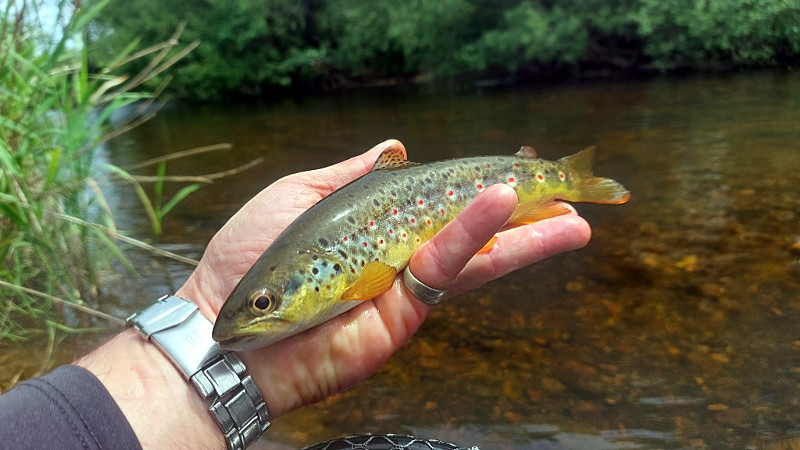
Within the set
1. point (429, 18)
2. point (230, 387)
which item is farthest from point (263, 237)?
point (429, 18)

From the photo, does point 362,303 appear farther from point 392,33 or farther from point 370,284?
point 392,33

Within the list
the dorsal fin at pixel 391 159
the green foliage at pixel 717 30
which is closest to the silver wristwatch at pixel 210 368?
the dorsal fin at pixel 391 159

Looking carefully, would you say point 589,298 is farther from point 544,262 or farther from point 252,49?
point 252,49

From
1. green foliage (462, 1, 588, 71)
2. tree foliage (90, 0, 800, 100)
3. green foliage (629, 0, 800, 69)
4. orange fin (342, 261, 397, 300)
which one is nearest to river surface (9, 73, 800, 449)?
orange fin (342, 261, 397, 300)

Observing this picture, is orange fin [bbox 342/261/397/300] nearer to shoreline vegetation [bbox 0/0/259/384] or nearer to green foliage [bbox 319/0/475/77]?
shoreline vegetation [bbox 0/0/259/384]

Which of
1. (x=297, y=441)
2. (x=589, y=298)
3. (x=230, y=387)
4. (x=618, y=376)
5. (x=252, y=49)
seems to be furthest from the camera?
(x=252, y=49)

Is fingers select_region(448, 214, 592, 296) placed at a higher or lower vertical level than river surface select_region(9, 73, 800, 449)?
higher
